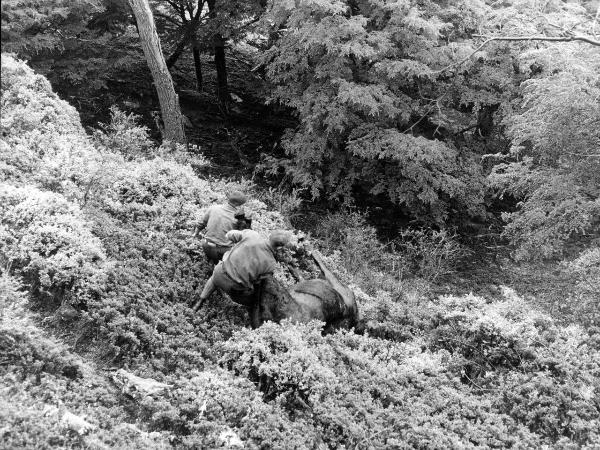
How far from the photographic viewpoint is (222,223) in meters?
7.52

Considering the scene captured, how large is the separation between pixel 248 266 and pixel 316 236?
557 cm

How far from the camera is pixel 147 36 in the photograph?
12.1 meters

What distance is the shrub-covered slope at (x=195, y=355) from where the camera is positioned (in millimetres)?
4922

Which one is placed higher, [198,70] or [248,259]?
[198,70]

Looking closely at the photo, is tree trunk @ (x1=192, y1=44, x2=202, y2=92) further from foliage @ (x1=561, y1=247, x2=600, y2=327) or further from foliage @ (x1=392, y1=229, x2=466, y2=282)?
foliage @ (x1=561, y1=247, x2=600, y2=327)

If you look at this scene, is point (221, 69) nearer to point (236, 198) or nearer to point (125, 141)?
point (125, 141)

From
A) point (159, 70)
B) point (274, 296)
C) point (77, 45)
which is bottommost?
point (274, 296)

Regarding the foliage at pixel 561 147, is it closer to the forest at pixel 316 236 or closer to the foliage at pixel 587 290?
the forest at pixel 316 236

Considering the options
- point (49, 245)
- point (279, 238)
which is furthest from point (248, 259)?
point (49, 245)

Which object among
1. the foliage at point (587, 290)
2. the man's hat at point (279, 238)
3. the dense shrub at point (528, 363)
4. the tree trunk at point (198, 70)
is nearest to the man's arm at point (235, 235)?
the man's hat at point (279, 238)

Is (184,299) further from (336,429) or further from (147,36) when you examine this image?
(147,36)

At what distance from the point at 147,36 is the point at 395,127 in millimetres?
6007

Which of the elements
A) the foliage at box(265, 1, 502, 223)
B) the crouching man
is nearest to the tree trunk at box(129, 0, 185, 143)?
the foliage at box(265, 1, 502, 223)

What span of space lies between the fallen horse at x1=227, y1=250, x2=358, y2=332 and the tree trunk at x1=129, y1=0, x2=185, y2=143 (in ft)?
21.5
